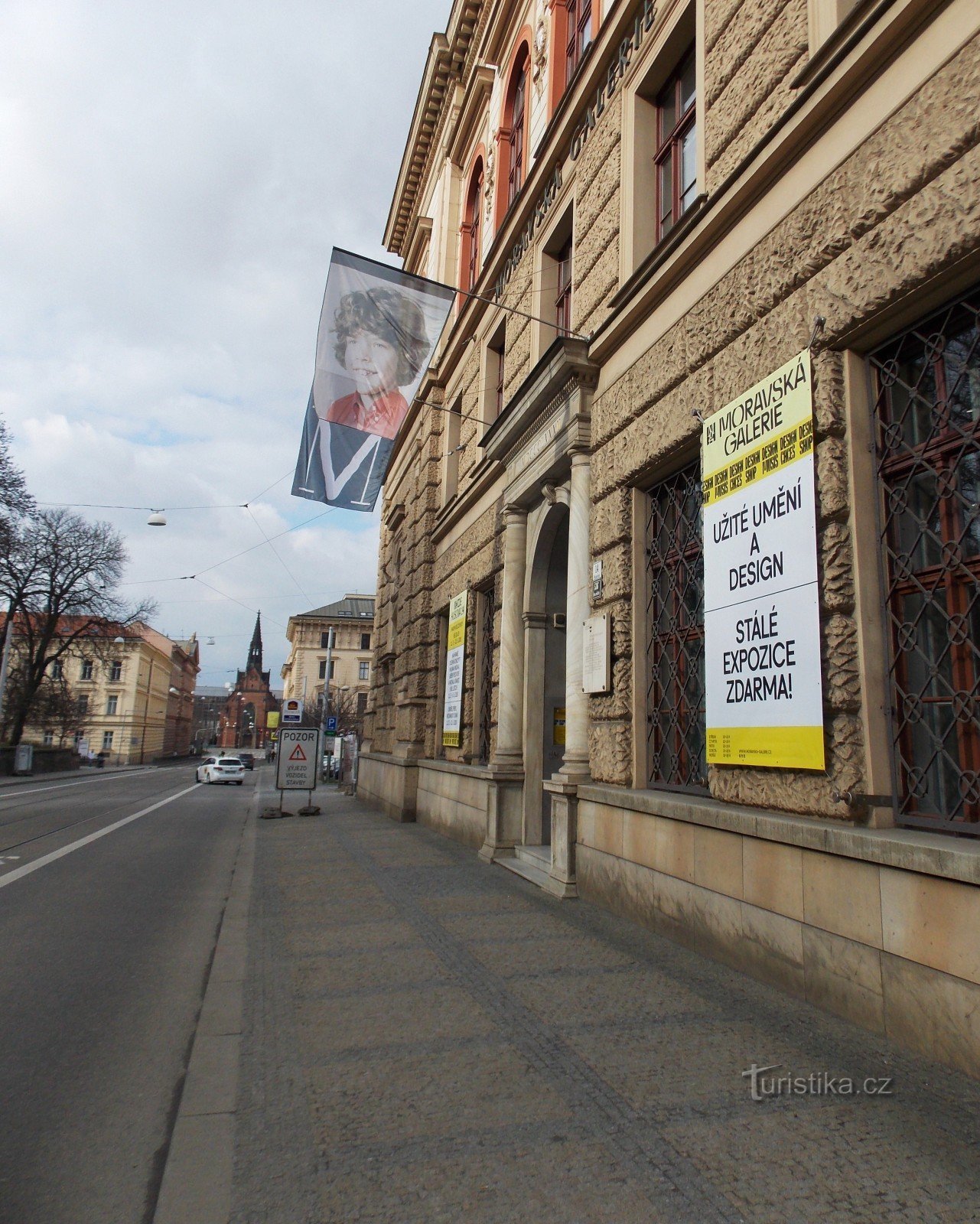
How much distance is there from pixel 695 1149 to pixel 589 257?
867 centimetres

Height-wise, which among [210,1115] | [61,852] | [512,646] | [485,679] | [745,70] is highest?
[745,70]

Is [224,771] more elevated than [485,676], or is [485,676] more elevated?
[485,676]

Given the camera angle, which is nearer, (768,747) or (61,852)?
(768,747)

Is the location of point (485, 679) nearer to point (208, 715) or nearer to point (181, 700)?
point (181, 700)

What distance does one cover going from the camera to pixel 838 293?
15.9 ft

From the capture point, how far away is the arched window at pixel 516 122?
44.6ft

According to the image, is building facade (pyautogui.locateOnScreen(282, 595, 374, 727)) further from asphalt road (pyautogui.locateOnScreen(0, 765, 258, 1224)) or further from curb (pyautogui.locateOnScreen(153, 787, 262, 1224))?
curb (pyautogui.locateOnScreen(153, 787, 262, 1224))

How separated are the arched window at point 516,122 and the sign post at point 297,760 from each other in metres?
12.4

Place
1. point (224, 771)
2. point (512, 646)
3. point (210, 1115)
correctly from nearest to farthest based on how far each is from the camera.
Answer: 1. point (210, 1115)
2. point (512, 646)
3. point (224, 771)

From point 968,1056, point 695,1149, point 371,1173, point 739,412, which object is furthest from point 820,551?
point 371,1173

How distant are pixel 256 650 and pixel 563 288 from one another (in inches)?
5642

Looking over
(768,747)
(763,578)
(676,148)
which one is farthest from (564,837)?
(676,148)

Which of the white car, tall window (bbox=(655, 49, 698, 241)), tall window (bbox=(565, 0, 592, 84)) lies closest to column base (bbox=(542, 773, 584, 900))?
tall window (bbox=(655, 49, 698, 241))

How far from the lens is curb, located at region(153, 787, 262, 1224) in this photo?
104 inches
